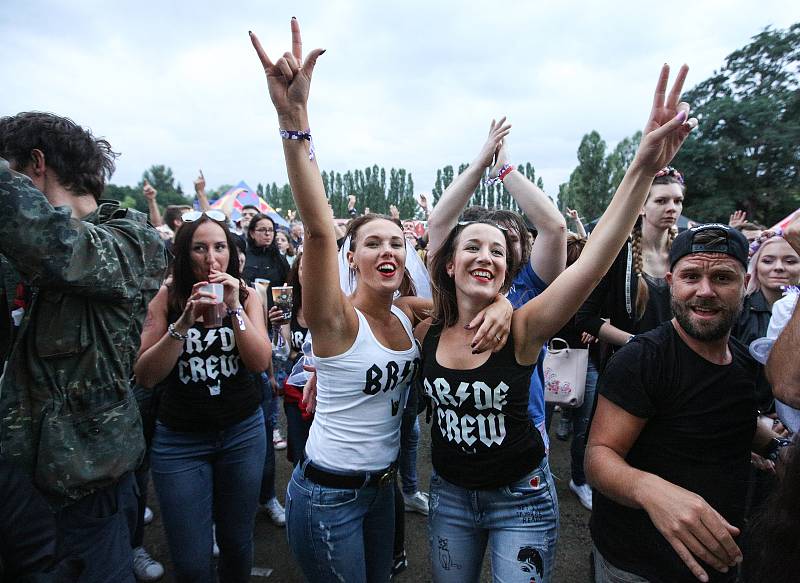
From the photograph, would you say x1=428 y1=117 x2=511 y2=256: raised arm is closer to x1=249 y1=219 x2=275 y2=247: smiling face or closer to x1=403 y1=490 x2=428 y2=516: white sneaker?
x1=403 y1=490 x2=428 y2=516: white sneaker

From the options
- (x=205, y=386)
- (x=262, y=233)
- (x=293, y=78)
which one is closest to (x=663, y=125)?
(x=293, y=78)

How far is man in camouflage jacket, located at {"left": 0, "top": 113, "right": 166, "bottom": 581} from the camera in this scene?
53.9 inches

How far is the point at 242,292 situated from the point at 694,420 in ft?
7.43

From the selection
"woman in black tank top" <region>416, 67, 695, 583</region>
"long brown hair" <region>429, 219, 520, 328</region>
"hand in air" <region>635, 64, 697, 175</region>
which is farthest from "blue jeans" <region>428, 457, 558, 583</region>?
"hand in air" <region>635, 64, 697, 175</region>

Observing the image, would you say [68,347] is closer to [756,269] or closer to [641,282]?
[641,282]

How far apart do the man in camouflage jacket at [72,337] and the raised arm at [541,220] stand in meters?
1.82

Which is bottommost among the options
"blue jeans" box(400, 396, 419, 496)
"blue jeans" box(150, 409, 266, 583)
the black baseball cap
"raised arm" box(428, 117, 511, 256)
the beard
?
"blue jeans" box(400, 396, 419, 496)

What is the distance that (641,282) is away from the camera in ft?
9.80

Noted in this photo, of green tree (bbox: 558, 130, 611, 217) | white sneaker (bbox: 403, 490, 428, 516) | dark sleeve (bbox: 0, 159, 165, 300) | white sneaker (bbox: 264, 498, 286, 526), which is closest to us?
dark sleeve (bbox: 0, 159, 165, 300)

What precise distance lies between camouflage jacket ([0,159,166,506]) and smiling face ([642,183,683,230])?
10.8ft

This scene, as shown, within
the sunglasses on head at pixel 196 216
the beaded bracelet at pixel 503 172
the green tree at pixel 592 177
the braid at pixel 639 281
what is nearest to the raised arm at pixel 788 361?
the beaded bracelet at pixel 503 172

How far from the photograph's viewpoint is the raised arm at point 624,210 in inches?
61.4

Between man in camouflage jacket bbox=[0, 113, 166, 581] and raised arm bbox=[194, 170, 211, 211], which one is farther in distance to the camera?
raised arm bbox=[194, 170, 211, 211]

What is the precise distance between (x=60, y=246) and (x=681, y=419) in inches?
85.6
